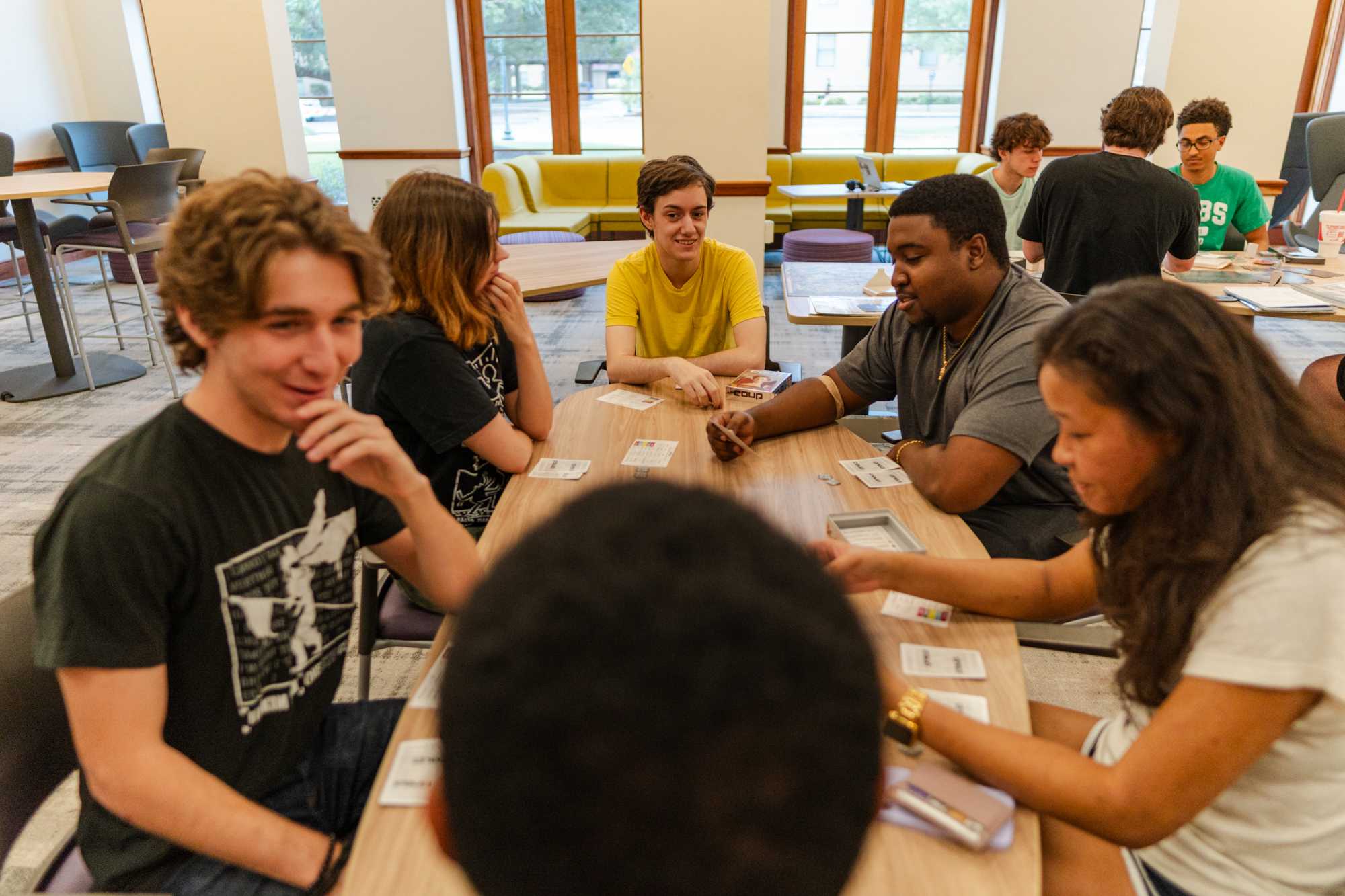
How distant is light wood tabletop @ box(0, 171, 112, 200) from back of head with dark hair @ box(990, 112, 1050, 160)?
15.5ft

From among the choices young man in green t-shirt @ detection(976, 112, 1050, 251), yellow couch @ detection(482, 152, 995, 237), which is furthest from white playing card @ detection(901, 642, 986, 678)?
yellow couch @ detection(482, 152, 995, 237)

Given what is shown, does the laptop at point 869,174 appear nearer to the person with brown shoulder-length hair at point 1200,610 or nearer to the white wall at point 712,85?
the white wall at point 712,85

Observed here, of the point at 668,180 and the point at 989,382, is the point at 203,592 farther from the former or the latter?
the point at 668,180

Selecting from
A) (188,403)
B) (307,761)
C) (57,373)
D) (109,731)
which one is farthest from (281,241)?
(57,373)

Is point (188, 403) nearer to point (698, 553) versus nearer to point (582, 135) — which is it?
point (698, 553)

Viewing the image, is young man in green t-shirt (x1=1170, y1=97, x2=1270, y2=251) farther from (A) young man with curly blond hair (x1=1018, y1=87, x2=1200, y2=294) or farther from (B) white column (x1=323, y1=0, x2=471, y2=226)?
(B) white column (x1=323, y1=0, x2=471, y2=226)

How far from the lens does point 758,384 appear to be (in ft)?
8.35

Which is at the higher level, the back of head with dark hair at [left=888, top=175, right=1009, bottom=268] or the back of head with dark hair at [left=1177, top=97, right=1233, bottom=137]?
the back of head with dark hair at [left=1177, top=97, right=1233, bottom=137]

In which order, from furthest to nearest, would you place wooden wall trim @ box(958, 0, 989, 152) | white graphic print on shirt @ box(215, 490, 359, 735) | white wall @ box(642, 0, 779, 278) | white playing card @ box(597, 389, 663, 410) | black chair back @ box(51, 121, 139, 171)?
wooden wall trim @ box(958, 0, 989, 152), black chair back @ box(51, 121, 139, 171), white wall @ box(642, 0, 779, 278), white playing card @ box(597, 389, 663, 410), white graphic print on shirt @ box(215, 490, 359, 735)

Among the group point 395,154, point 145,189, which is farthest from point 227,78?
point 145,189

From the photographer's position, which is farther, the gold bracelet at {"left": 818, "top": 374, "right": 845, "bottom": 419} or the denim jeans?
the gold bracelet at {"left": 818, "top": 374, "right": 845, "bottom": 419}

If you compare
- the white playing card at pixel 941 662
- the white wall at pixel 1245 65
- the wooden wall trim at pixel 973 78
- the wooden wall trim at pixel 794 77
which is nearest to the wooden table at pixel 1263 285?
the white playing card at pixel 941 662

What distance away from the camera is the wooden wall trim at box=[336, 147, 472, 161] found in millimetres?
7621

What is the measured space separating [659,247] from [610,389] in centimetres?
61
